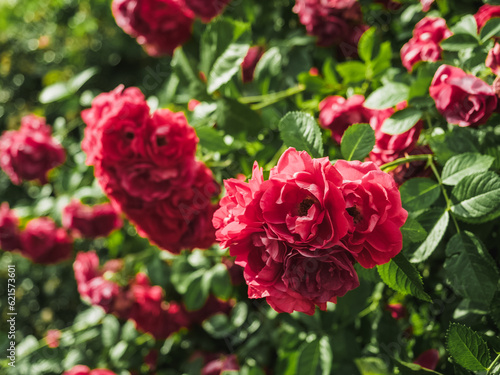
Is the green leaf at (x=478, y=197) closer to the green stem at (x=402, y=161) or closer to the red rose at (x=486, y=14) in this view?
the green stem at (x=402, y=161)

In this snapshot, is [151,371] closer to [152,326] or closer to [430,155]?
[152,326]

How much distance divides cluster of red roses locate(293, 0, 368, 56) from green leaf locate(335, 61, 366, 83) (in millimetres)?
194

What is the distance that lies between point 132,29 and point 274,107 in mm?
531

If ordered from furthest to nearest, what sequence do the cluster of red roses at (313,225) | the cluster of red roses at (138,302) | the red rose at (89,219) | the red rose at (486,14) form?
the red rose at (89,219), the cluster of red roses at (138,302), the red rose at (486,14), the cluster of red roses at (313,225)

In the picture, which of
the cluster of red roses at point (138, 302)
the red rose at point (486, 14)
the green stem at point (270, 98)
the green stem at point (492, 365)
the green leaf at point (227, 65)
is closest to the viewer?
the green stem at point (492, 365)

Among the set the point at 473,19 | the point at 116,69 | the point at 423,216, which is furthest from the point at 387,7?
the point at 116,69

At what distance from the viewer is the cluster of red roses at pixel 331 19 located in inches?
49.8

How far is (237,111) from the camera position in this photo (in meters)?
1.11

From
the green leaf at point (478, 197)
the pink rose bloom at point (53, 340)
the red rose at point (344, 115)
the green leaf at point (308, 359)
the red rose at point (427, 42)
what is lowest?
the pink rose bloom at point (53, 340)

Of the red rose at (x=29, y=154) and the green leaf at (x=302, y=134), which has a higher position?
the green leaf at (x=302, y=134)

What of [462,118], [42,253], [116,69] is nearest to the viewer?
[462,118]

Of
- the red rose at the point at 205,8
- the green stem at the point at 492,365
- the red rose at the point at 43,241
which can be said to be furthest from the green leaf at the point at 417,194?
the red rose at the point at 43,241

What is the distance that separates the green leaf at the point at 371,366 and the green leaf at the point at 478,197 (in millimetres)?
569

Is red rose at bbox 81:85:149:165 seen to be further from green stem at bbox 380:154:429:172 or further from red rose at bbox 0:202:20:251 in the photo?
red rose at bbox 0:202:20:251
